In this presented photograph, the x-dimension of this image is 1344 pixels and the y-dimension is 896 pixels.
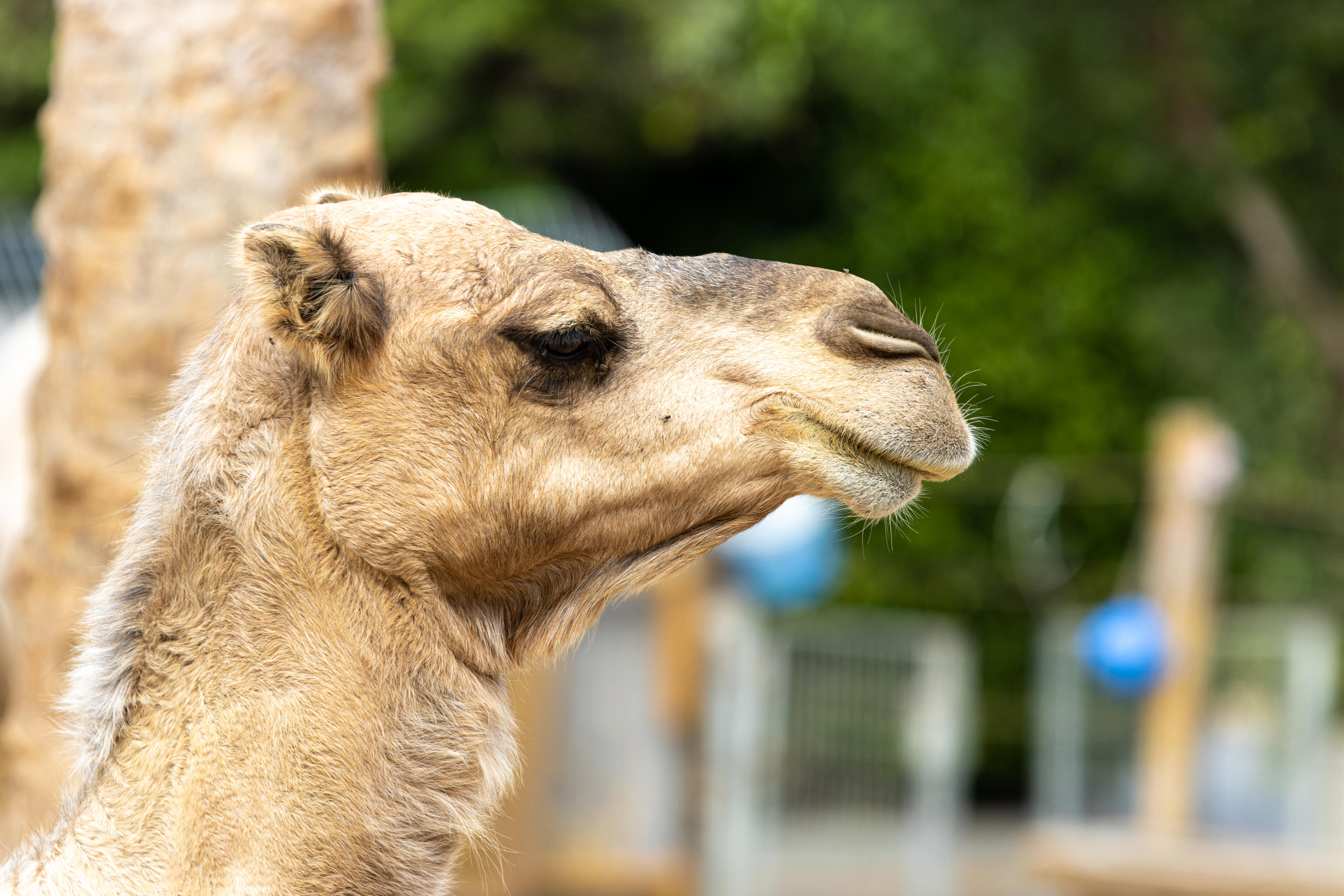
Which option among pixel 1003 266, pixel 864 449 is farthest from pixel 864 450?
pixel 1003 266

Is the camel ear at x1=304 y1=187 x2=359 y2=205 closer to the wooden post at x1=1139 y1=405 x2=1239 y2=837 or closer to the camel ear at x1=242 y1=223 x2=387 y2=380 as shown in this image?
the camel ear at x1=242 y1=223 x2=387 y2=380

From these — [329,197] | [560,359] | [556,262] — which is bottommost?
[560,359]

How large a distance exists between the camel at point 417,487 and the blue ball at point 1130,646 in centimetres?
591

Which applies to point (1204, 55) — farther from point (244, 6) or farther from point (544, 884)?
point (244, 6)

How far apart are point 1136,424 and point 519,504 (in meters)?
11.8

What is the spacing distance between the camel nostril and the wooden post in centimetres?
616

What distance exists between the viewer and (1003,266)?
13141 mm

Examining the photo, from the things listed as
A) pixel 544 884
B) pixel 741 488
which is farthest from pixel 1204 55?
pixel 741 488

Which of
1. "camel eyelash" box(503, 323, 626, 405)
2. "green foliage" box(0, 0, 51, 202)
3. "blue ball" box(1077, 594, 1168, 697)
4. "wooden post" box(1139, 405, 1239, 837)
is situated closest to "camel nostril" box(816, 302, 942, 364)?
"camel eyelash" box(503, 323, 626, 405)

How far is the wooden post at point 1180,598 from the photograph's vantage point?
7867 mm

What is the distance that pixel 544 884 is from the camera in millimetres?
6520

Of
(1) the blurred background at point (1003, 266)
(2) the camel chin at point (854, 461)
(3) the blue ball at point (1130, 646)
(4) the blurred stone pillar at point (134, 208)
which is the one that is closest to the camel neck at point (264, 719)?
(2) the camel chin at point (854, 461)

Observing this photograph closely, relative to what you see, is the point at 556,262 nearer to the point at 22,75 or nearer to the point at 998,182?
the point at 22,75

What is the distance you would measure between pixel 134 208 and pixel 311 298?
1.73 metres
